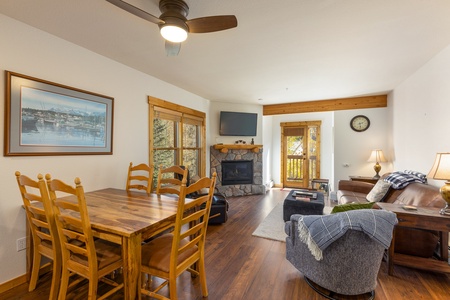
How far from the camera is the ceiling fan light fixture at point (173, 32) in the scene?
1651 mm

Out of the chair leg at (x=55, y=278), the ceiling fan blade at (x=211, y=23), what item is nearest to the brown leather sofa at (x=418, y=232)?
the ceiling fan blade at (x=211, y=23)

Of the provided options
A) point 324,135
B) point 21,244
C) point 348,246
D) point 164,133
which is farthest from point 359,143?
point 21,244

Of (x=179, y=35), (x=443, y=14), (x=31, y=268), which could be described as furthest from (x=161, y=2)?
(x=31, y=268)

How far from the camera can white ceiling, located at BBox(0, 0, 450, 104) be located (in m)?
1.78

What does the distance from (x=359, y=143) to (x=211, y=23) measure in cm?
478

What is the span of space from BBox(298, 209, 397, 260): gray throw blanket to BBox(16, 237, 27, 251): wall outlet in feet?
8.87

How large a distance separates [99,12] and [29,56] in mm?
924

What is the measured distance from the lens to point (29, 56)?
2080mm

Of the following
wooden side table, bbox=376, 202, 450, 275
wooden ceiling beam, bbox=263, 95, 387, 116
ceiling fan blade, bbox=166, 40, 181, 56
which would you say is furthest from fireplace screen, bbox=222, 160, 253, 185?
ceiling fan blade, bbox=166, 40, 181, 56

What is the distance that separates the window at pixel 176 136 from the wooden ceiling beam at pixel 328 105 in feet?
6.79

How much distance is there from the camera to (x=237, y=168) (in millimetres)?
5730

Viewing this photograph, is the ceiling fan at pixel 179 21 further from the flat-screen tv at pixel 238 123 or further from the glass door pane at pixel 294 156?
the glass door pane at pixel 294 156

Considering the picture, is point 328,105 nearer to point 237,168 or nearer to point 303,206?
point 237,168

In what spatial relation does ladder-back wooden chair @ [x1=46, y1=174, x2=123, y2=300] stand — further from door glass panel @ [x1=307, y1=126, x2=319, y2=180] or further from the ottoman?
door glass panel @ [x1=307, y1=126, x2=319, y2=180]
